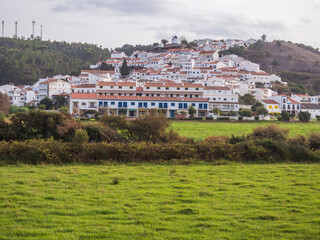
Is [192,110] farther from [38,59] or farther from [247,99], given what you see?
[38,59]

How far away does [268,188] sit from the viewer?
9922 millimetres

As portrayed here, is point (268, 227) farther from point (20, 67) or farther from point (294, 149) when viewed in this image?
point (20, 67)

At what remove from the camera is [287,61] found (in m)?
147

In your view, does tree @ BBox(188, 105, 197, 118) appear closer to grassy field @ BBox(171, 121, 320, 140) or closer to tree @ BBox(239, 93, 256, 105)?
grassy field @ BBox(171, 121, 320, 140)

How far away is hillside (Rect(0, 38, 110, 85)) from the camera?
110 metres

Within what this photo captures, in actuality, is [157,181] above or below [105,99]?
below

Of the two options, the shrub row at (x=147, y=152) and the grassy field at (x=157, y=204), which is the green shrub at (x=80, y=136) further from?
the grassy field at (x=157, y=204)

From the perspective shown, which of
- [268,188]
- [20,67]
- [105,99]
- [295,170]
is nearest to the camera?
[268,188]

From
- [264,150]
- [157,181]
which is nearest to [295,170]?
[264,150]

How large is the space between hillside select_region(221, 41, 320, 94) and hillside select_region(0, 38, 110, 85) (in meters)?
60.6

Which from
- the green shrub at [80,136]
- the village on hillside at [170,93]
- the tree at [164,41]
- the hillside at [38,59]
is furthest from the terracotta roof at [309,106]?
the tree at [164,41]

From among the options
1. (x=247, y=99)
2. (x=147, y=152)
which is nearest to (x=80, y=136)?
(x=147, y=152)

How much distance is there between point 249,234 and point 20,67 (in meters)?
119

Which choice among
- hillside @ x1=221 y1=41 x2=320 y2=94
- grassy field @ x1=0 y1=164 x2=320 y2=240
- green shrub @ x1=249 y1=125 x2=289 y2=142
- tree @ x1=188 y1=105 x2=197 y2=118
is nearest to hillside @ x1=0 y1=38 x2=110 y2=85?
hillside @ x1=221 y1=41 x2=320 y2=94
